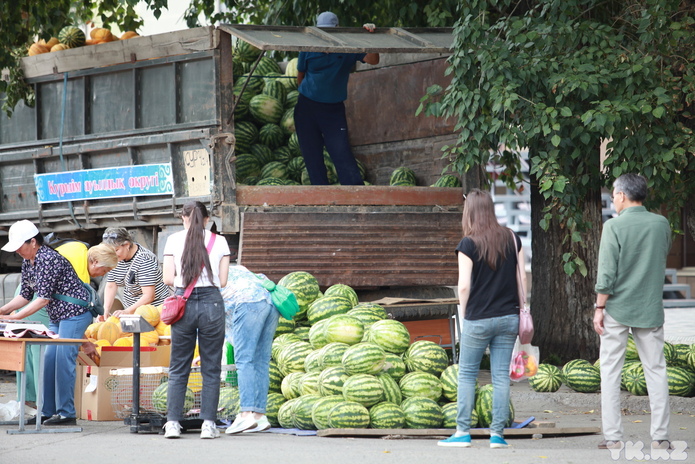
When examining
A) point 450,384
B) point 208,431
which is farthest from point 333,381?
point 208,431

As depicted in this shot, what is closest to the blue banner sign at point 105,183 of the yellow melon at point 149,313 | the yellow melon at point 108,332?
the yellow melon at point 149,313

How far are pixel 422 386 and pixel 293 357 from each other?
1.16m

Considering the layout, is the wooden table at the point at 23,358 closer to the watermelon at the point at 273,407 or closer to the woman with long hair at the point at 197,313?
the woman with long hair at the point at 197,313

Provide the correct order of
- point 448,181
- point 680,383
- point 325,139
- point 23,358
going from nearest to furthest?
point 23,358, point 680,383, point 448,181, point 325,139

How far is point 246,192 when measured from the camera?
30.0 ft

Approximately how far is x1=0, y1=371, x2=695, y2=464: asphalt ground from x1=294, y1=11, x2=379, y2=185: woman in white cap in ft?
12.4

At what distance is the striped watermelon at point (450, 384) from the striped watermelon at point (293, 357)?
3.79 ft

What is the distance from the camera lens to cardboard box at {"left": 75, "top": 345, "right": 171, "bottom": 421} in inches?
313

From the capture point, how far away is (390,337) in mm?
7516

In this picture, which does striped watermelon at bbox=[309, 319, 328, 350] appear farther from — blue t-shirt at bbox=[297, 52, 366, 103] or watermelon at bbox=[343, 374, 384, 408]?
blue t-shirt at bbox=[297, 52, 366, 103]

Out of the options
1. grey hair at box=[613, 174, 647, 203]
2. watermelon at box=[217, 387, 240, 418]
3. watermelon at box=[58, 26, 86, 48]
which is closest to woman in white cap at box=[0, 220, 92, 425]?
watermelon at box=[217, 387, 240, 418]

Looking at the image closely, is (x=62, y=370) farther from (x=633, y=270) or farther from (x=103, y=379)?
(x=633, y=270)

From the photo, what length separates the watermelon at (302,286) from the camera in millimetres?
8562

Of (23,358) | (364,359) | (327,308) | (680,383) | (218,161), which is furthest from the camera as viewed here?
(218,161)
